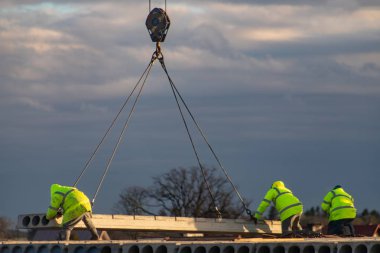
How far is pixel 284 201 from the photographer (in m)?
31.4

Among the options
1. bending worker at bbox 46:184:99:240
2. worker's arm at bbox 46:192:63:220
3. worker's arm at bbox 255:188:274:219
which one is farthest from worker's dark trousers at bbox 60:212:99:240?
worker's arm at bbox 255:188:274:219

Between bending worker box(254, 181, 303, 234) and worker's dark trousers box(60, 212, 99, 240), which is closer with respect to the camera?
worker's dark trousers box(60, 212, 99, 240)

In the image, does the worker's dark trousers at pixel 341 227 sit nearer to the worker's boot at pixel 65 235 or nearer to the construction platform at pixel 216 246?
the construction platform at pixel 216 246

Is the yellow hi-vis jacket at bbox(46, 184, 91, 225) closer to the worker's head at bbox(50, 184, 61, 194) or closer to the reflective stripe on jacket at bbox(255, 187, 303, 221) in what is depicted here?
the worker's head at bbox(50, 184, 61, 194)

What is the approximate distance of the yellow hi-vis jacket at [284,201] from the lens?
31422 millimetres

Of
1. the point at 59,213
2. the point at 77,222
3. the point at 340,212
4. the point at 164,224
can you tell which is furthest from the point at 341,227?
the point at 59,213

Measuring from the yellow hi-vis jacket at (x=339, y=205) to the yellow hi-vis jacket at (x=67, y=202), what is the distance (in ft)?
23.3

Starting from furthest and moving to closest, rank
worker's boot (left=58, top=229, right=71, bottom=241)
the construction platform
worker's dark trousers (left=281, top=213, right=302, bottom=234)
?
worker's dark trousers (left=281, top=213, right=302, bottom=234) → worker's boot (left=58, top=229, right=71, bottom=241) → the construction platform

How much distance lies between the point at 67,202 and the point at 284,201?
6.40 m

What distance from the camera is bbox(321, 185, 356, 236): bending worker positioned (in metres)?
31.4

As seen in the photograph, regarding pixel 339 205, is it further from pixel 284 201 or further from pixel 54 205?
pixel 54 205

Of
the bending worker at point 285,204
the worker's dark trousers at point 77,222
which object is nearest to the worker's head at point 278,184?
the bending worker at point 285,204

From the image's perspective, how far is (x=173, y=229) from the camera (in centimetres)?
3253

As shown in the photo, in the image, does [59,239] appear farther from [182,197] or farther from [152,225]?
[182,197]
